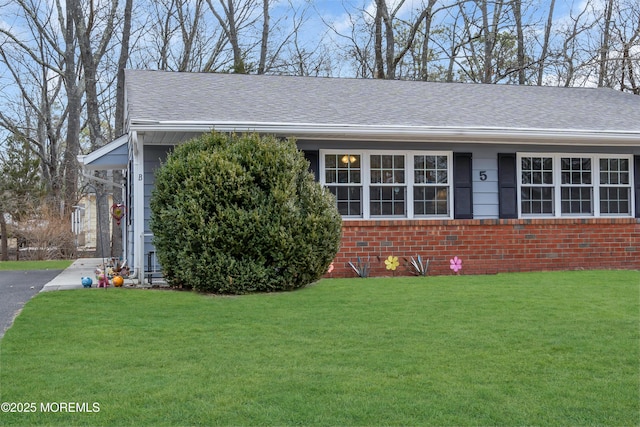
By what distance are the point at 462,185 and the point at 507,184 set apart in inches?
32.3

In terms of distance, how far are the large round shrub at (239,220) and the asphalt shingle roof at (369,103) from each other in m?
1.53

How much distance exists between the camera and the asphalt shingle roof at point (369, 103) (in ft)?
35.7

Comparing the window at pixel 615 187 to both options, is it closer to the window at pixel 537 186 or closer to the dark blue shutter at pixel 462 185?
the window at pixel 537 186

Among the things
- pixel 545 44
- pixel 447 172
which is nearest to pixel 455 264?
pixel 447 172

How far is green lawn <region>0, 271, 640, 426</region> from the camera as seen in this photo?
3.78 m

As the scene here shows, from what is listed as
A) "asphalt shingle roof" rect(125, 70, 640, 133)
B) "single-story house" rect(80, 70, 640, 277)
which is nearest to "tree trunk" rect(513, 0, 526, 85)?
"asphalt shingle roof" rect(125, 70, 640, 133)

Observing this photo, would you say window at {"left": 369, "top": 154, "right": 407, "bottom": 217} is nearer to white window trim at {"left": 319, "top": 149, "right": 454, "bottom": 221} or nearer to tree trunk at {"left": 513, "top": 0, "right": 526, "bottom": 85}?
white window trim at {"left": 319, "top": 149, "right": 454, "bottom": 221}

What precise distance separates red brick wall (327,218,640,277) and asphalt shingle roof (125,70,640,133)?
5.46ft

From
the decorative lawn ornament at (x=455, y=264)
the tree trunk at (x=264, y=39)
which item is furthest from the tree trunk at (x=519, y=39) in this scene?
the decorative lawn ornament at (x=455, y=264)

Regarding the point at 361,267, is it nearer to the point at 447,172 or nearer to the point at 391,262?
the point at 391,262

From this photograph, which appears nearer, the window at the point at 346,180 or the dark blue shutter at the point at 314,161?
the dark blue shutter at the point at 314,161

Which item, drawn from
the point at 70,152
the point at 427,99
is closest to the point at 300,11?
the point at 70,152

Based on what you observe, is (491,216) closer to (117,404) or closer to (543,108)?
(543,108)

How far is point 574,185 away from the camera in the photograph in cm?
1180
